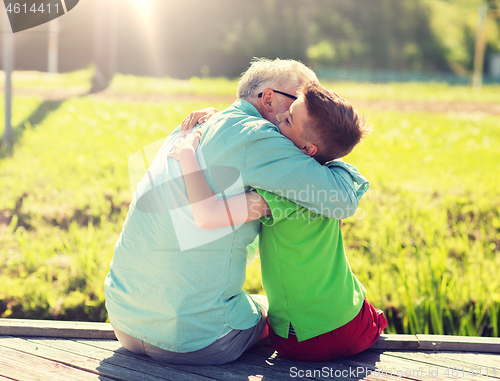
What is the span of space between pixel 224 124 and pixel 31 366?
1116 millimetres

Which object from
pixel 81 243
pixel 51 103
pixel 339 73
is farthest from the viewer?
pixel 339 73

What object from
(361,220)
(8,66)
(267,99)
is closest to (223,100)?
(8,66)

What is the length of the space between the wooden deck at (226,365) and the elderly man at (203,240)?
0.40 feet

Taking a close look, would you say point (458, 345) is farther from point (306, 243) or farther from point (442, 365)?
point (306, 243)

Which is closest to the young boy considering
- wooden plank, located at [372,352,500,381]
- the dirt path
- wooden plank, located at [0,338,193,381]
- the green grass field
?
wooden plank, located at [372,352,500,381]

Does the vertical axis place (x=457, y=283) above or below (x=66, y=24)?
below

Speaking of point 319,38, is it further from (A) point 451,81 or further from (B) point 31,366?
(B) point 31,366

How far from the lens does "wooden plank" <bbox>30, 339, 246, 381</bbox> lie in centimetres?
159

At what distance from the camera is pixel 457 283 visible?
101 inches

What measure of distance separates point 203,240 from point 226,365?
1.67 ft

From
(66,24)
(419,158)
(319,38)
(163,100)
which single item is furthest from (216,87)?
(66,24)

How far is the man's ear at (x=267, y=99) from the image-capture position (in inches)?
65.9

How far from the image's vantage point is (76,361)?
Answer: 67.0 inches

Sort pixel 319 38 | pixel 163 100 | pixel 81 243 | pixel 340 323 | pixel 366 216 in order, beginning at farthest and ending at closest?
pixel 319 38 < pixel 163 100 < pixel 366 216 < pixel 81 243 < pixel 340 323
